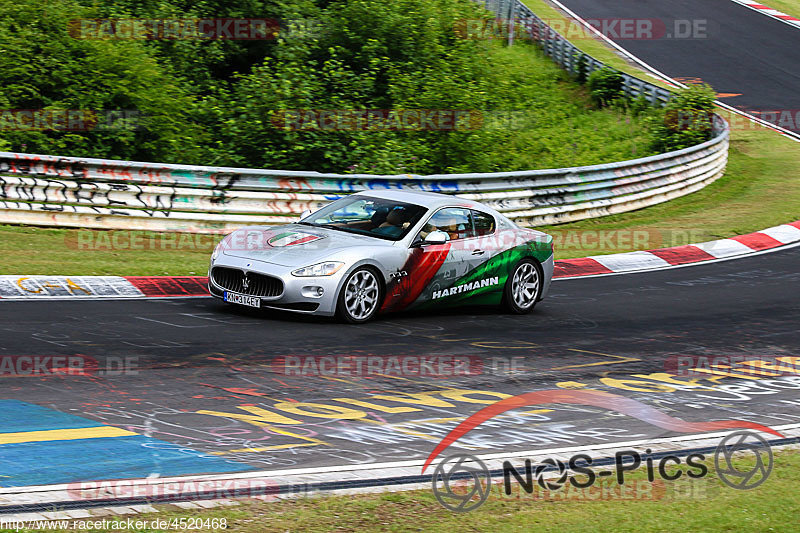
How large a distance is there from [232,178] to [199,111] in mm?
7000

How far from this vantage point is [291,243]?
10.4 meters

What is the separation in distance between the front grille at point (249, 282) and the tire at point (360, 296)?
0.67 metres

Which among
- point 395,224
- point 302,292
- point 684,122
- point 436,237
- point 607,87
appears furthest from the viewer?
point 607,87

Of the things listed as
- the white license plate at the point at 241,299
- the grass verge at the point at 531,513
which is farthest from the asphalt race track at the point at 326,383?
the grass verge at the point at 531,513

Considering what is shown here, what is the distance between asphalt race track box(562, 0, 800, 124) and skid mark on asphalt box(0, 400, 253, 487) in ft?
95.2

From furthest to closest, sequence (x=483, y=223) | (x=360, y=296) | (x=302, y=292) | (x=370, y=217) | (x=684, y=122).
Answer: (x=684, y=122), (x=483, y=223), (x=370, y=217), (x=360, y=296), (x=302, y=292)

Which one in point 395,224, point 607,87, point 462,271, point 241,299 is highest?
point 607,87

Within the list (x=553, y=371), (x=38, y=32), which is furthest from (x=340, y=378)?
(x=38, y=32)

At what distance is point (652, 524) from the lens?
469cm

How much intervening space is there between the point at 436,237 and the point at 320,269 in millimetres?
1457

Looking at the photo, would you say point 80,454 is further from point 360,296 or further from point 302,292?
point 360,296

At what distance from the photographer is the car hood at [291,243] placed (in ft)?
32.9

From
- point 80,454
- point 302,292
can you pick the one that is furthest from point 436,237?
point 80,454

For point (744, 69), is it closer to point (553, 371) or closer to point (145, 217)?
point (145, 217)
